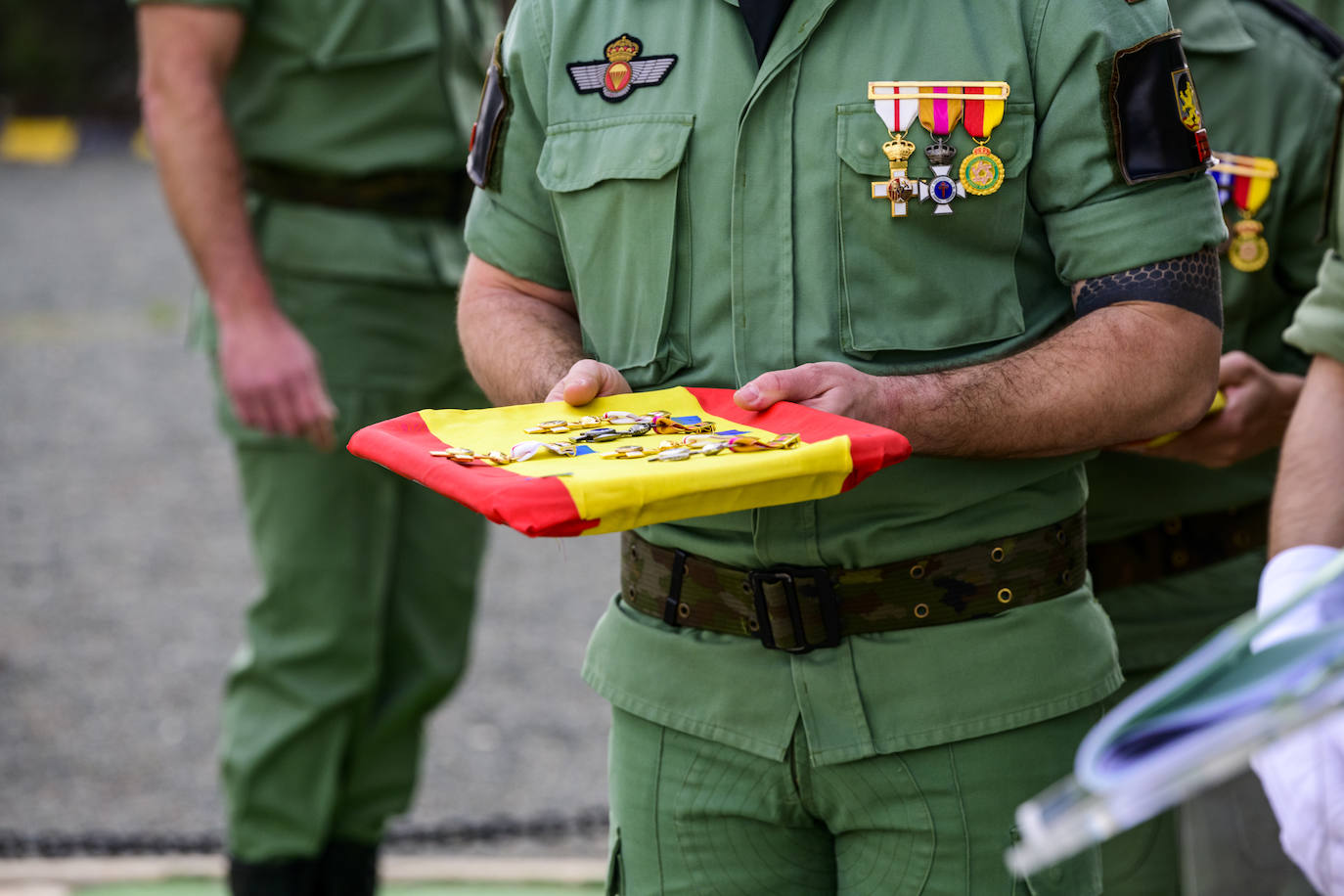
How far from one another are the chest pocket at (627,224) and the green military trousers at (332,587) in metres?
1.40

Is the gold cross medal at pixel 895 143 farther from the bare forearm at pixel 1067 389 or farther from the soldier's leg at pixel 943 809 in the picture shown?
the soldier's leg at pixel 943 809

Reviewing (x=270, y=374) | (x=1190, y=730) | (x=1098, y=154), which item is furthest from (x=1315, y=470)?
(x=270, y=374)

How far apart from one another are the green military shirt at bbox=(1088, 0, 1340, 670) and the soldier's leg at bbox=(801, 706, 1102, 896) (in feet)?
2.29

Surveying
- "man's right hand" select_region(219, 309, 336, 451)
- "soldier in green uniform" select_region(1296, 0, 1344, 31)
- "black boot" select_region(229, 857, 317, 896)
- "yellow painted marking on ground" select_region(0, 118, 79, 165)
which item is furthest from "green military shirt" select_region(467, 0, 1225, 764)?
"yellow painted marking on ground" select_region(0, 118, 79, 165)

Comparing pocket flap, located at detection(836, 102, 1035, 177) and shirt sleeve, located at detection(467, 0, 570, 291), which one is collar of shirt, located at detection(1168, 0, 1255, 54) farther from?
shirt sleeve, located at detection(467, 0, 570, 291)

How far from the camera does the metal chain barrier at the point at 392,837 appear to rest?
346cm

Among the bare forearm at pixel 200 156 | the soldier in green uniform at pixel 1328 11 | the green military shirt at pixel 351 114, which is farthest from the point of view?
the green military shirt at pixel 351 114

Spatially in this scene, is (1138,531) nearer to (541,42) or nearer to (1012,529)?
(1012,529)

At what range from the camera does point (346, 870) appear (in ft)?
10.4

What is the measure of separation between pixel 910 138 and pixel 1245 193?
2.56 feet

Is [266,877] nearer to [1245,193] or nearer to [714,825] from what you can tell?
[714,825]

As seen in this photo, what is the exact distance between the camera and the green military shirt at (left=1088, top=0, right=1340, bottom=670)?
Result: 218 cm

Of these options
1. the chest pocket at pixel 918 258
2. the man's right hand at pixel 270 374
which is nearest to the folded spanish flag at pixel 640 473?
the chest pocket at pixel 918 258

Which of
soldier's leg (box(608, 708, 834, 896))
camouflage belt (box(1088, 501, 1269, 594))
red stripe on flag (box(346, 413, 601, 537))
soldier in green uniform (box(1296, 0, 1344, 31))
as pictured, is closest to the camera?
red stripe on flag (box(346, 413, 601, 537))
